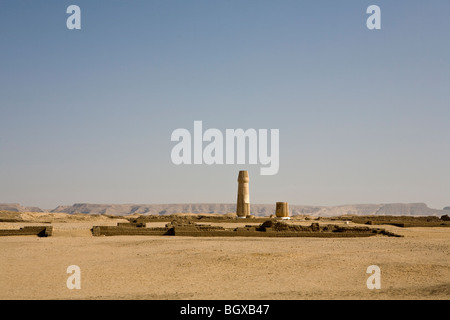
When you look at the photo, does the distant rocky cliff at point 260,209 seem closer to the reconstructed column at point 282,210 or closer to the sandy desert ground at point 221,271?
the reconstructed column at point 282,210

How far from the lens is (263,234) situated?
74.1 feet

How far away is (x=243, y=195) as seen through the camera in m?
35.2

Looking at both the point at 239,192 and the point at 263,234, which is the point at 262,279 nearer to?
the point at 263,234

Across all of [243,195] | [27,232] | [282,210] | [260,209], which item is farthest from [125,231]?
[260,209]

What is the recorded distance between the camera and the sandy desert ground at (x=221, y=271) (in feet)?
30.0

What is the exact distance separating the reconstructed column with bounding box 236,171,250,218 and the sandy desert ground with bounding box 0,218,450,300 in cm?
1649

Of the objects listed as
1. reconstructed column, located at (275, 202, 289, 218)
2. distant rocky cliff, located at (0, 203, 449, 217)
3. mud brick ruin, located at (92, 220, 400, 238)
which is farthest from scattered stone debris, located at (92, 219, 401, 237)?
distant rocky cliff, located at (0, 203, 449, 217)

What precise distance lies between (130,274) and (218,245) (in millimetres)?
6769

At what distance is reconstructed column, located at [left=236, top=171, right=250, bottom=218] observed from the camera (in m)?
35.0

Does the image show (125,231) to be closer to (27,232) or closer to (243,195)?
(27,232)

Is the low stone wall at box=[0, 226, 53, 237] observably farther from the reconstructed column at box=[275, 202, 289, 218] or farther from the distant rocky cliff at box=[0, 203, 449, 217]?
the distant rocky cliff at box=[0, 203, 449, 217]

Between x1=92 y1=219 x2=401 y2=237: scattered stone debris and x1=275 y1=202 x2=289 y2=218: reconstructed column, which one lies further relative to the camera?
x1=275 y1=202 x2=289 y2=218: reconstructed column
